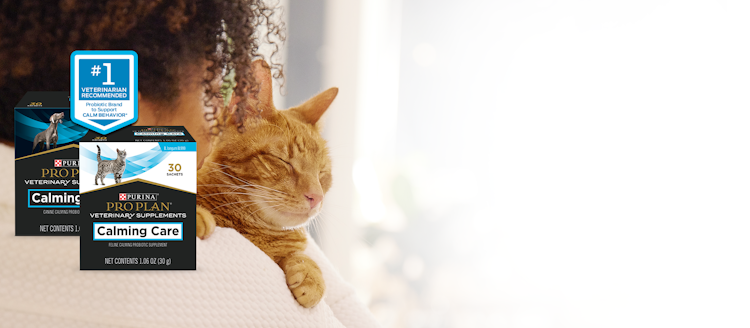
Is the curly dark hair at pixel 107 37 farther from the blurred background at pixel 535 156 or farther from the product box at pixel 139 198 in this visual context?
the blurred background at pixel 535 156

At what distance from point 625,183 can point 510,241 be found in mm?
528

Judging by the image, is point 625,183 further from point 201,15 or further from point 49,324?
point 49,324

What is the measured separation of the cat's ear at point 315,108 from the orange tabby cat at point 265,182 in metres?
0.07

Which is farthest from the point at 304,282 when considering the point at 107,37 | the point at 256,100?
the point at 107,37

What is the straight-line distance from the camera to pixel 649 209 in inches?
69.3

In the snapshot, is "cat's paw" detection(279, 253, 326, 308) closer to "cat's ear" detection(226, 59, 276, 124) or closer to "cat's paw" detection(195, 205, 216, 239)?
"cat's paw" detection(195, 205, 216, 239)

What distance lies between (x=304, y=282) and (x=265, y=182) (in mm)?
180

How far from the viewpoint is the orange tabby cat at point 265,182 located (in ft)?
2.18

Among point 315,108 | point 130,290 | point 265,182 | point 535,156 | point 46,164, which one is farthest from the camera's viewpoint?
point 535,156

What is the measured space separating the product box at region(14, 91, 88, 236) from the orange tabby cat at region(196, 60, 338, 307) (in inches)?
6.7

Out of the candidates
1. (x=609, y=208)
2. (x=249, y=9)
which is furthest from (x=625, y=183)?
(x=249, y=9)

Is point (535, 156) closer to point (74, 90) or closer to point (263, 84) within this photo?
point (263, 84)

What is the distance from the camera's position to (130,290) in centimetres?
42

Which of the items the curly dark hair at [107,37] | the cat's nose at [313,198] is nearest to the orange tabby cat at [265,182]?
the cat's nose at [313,198]
